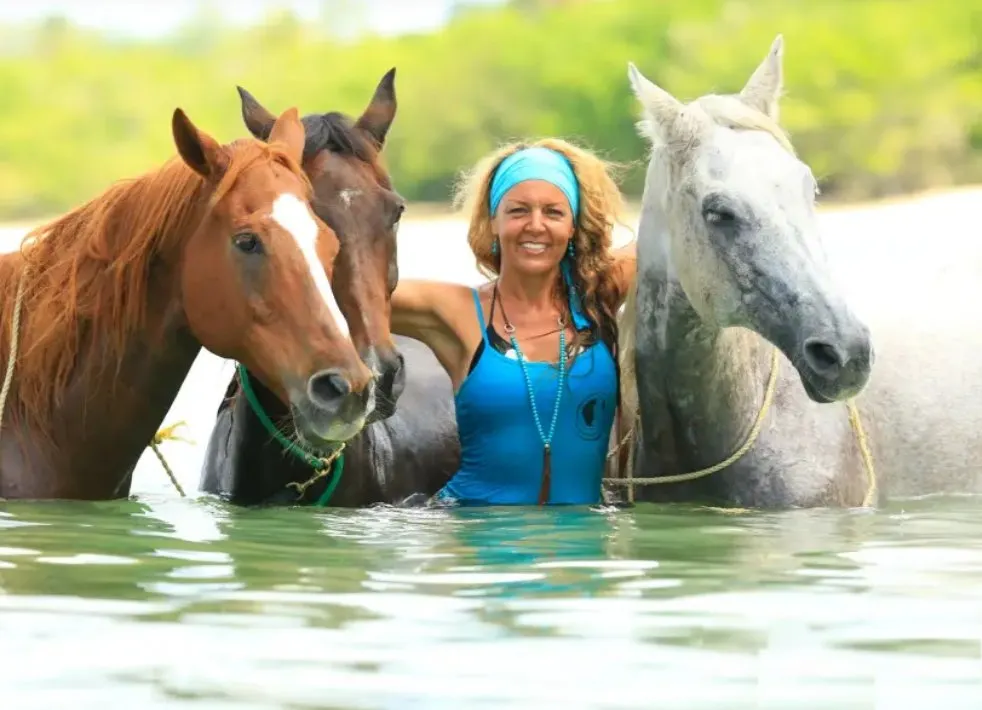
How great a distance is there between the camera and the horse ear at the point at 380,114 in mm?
5552

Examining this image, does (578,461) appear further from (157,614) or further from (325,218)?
(157,614)

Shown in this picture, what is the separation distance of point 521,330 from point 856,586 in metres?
1.81

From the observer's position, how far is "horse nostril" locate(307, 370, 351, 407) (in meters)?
4.69

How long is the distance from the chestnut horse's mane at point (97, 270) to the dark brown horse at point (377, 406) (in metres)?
0.26

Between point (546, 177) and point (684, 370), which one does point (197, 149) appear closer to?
point (546, 177)

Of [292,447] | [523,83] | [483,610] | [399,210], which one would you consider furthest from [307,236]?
[523,83]

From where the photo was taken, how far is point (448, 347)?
5844mm

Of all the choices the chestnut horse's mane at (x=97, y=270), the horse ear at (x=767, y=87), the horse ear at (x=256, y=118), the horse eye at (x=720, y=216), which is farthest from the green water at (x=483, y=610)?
the horse ear at (x=767, y=87)

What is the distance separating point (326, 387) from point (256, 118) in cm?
123

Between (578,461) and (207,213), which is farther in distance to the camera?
(578,461)

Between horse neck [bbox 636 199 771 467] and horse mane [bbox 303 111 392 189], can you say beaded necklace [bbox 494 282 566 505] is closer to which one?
horse neck [bbox 636 199 771 467]

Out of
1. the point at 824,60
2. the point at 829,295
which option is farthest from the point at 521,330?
the point at 824,60

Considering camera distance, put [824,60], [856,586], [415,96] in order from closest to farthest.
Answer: [856,586]
[824,60]
[415,96]

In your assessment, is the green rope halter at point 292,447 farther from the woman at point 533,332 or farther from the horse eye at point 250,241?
the horse eye at point 250,241
